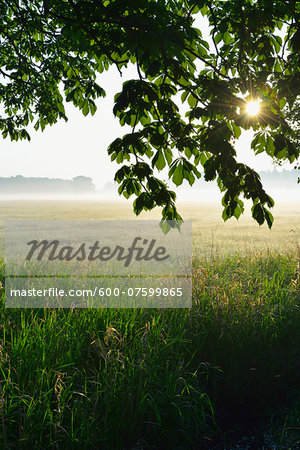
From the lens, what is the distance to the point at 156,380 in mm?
3283

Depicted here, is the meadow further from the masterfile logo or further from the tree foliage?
the tree foliage

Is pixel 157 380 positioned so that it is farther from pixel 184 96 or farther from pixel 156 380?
pixel 184 96

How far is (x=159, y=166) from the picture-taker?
2.69m

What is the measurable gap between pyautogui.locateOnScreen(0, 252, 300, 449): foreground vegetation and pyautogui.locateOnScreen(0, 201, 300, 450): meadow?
0.01 metres

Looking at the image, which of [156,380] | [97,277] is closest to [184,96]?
[156,380]

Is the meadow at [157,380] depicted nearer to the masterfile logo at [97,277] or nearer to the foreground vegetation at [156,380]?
the foreground vegetation at [156,380]

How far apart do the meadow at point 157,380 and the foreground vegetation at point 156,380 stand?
12 millimetres

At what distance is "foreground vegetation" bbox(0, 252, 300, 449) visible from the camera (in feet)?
9.16

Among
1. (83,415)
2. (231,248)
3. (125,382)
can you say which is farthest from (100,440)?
(231,248)

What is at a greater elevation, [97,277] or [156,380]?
[97,277]

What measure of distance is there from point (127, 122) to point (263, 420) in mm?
3094

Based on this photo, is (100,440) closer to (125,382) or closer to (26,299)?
(125,382)

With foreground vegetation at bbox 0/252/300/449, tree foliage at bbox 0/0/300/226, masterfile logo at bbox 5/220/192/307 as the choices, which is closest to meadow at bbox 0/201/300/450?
foreground vegetation at bbox 0/252/300/449

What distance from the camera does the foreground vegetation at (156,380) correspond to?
9.16 feet
